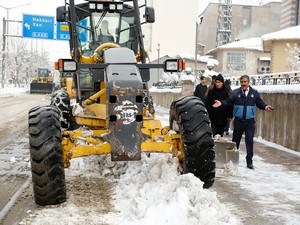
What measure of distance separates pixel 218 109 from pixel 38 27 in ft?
83.7

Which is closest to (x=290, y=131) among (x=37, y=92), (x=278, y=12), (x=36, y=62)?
(x=37, y=92)

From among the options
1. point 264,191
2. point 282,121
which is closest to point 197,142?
point 264,191

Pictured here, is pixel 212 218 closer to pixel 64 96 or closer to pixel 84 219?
pixel 84 219

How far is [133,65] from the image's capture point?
4.98 m

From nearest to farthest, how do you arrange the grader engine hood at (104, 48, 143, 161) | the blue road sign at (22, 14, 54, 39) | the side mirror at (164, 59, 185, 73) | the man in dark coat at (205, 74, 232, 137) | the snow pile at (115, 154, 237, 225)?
the snow pile at (115, 154, 237, 225) < the grader engine hood at (104, 48, 143, 161) < the side mirror at (164, 59, 185, 73) < the man in dark coat at (205, 74, 232, 137) < the blue road sign at (22, 14, 54, 39)

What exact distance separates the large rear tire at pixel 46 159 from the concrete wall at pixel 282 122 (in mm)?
5950

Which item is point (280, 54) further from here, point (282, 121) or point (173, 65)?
point (173, 65)

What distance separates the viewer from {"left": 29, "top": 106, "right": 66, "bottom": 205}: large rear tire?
4367 millimetres

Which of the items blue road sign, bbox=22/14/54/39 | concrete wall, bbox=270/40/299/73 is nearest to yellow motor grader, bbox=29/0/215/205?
blue road sign, bbox=22/14/54/39

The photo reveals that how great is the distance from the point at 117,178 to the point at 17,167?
1.94 metres

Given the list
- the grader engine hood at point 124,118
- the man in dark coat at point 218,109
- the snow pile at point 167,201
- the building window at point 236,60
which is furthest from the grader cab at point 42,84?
the grader engine hood at point 124,118

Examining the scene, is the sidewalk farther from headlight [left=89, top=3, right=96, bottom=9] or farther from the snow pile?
headlight [left=89, top=3, right=96, bottom=9]

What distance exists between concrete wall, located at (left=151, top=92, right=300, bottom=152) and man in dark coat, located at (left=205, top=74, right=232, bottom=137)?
2011mm

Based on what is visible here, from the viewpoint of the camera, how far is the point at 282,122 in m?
9.62
